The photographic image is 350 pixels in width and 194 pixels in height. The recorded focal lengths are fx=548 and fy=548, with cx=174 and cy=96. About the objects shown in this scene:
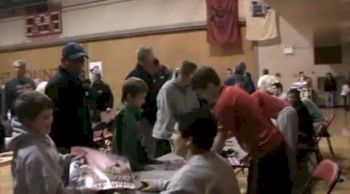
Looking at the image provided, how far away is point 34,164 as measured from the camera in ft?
8.10

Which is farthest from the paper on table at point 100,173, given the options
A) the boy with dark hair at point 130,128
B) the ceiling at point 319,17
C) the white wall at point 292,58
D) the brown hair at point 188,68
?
the white wall at point 292,58

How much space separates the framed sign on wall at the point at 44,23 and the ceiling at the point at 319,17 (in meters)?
9.83

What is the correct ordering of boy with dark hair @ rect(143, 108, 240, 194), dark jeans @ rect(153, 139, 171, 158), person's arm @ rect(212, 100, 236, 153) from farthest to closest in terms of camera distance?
dark jeans @ rect(153, 139, 171, 158) < person's arm @ rect(212, 100, 236, 153) < boy with dark hair @ rect(143, 108, 240, 194)

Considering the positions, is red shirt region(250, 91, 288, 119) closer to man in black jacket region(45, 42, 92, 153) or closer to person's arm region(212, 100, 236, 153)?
person's arm region(212, 100, 236, 153)

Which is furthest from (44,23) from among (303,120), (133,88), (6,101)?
(133,88)

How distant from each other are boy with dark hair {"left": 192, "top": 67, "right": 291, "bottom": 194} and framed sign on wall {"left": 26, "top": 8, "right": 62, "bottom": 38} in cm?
1949

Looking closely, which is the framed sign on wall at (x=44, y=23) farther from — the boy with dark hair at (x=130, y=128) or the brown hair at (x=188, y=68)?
the boy with dark hair at (x=130, y=128)

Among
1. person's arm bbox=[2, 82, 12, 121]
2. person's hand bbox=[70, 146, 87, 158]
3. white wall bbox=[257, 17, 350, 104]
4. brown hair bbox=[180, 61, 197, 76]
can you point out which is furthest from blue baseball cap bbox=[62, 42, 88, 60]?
white wall bbox=[257, 17, 350, 104]

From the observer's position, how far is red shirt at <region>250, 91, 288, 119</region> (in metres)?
4.15

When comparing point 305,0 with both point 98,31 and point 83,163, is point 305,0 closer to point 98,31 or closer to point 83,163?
point 83,163

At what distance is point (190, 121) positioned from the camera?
223cm

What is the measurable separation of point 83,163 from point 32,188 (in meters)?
0.29

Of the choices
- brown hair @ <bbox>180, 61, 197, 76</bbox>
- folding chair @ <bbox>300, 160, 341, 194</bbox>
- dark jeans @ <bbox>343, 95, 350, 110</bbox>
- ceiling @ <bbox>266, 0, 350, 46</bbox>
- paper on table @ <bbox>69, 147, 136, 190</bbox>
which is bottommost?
dark jeans @ <bbox>343, 95, 350, 110</bbox>

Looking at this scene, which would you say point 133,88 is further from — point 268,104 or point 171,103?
point 171,103
